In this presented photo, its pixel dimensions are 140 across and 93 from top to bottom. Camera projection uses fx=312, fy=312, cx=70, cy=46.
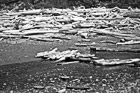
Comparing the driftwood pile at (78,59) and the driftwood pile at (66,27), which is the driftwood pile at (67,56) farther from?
the driftwood pile at (66,27)

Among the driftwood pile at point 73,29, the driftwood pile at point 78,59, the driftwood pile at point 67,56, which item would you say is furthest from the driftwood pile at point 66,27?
the driftwood pile at point 78,59

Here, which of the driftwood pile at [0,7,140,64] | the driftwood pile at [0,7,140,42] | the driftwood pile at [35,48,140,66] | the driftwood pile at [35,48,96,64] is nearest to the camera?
the driftwood pile at [35,48,140,66]

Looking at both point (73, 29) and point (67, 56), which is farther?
point (73, 29)

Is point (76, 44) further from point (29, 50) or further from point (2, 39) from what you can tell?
point (2, 39)

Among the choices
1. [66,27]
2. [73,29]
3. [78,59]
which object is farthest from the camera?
[66,27]

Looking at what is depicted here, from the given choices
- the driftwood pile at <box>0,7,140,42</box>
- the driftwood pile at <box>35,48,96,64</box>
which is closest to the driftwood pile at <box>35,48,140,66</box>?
the driftwood pile at <box>35,48,96,64</box>

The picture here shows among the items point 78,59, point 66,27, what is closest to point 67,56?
point 78,59

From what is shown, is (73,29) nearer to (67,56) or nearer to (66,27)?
(66,27)

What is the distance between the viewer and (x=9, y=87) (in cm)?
663

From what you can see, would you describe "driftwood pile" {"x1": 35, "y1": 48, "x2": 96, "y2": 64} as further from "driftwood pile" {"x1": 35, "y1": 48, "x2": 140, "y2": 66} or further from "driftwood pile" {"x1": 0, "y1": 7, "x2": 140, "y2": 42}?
"driftwood pile" {"x1": 0, "y1": 7, "x2": 140, "y2": 42}

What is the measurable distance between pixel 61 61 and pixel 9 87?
241 cm

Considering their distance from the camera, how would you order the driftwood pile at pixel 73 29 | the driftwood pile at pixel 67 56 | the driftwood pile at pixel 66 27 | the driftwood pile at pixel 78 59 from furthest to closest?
the driftwood pile at pixel 66 27 < the driftwood pile at pixel 73 29 < the driftwood pile at pixel 67 56 < the driftwood pile at pixel 78 59

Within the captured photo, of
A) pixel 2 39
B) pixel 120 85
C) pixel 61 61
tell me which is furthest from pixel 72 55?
pixel 2 39

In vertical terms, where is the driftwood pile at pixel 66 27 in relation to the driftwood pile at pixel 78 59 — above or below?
below
